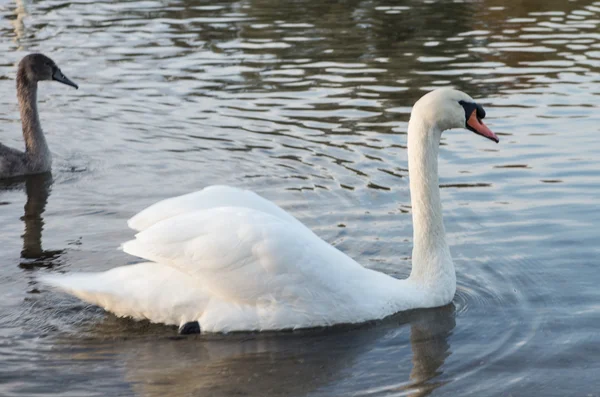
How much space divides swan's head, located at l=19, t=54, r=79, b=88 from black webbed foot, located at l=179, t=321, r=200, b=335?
5787 millimetres

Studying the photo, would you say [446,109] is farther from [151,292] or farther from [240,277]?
[151,292]

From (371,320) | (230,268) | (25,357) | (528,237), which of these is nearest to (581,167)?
(528,237)

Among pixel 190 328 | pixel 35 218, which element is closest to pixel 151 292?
pixel 190 328

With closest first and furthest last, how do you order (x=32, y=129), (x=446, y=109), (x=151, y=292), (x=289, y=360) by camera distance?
(x=289, y=360)
(x=151, y=292)
(x=446, y=109)
(x=32, y=129)

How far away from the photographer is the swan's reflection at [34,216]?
8102 millimetres

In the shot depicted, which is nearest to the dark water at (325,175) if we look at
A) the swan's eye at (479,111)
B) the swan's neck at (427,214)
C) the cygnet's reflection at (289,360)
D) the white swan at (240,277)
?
the cygnet's reflection at (289,360)

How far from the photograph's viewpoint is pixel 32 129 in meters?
11.0

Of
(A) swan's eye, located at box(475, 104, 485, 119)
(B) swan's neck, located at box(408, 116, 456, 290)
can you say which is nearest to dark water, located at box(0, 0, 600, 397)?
(B) swan's neck, located at box(408, 116, 456, 290)

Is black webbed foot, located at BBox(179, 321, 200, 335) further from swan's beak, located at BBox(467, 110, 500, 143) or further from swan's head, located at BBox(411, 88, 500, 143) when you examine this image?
swan's beak, located at BBox(467, 110, 500, 143)

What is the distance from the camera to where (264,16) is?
65.5 feet

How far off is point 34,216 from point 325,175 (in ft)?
8.70

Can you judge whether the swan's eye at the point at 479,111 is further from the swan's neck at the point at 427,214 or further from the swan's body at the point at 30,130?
the swan's body at the point at 30,130

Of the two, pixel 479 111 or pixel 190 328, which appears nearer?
pixel 190 328

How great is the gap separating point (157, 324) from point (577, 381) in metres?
2.50
